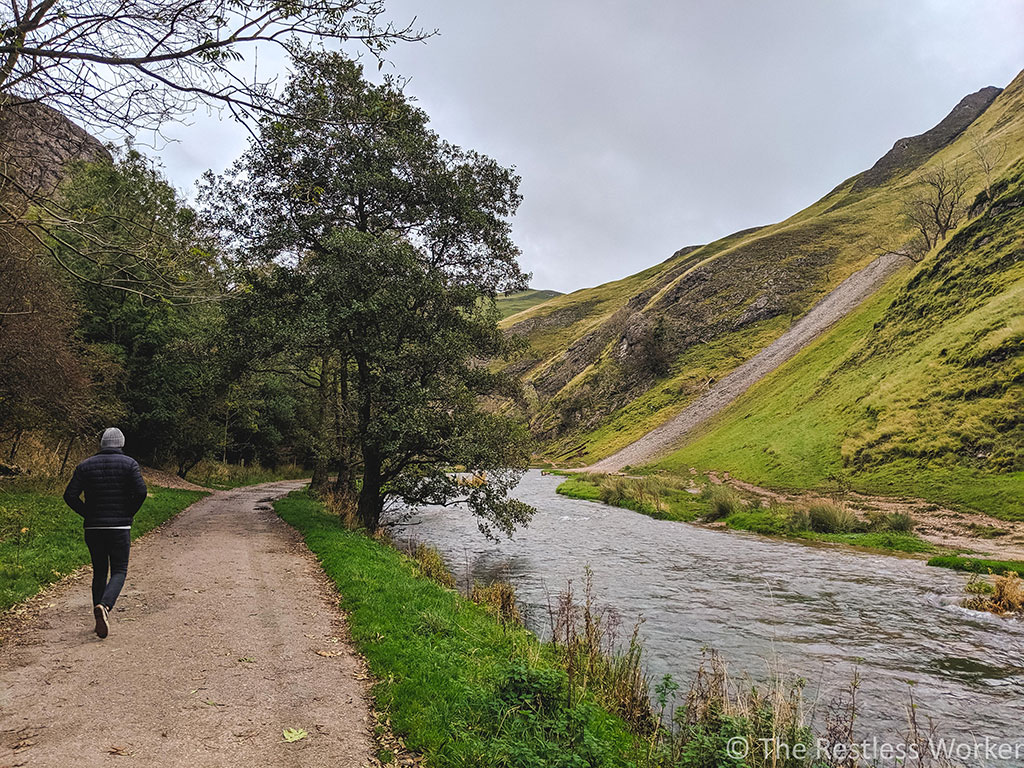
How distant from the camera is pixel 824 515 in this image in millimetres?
24906

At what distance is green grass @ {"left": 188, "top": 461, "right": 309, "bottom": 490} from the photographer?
1304 inches

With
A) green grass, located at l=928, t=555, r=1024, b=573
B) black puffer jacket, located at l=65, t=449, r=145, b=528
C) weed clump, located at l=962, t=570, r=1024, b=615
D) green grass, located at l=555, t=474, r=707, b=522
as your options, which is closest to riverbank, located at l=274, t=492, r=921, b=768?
black puffer jacket, located at l=65, t=449, r=145, b=528

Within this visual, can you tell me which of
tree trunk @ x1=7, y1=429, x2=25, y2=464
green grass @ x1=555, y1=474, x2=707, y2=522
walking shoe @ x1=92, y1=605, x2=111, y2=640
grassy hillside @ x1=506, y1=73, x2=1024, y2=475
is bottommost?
green grass @ x1=555, y1=474, x2=707, y2=522

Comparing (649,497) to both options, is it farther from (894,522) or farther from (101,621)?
(101,621)

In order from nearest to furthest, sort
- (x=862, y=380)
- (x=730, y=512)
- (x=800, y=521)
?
(x=800, y=521), (x=730, y=512), (x=862, y=380)

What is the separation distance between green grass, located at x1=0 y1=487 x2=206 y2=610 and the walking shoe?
6.54ft

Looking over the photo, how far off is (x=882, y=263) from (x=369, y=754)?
99755 millimetres

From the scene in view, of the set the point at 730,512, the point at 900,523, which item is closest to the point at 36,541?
the point at 730,512

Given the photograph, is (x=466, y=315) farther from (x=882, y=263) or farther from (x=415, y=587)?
(x=882, y=263)

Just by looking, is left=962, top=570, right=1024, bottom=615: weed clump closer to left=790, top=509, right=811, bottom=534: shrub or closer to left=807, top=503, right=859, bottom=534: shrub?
left=807, top=503, right=859, bottom=534: shrub

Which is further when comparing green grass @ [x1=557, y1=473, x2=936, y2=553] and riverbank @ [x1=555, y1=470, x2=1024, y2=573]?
green grass @ [x1=557, y1=473, x2=936, y2=553]

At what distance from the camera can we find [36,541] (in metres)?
11.3

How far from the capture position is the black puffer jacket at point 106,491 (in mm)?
7465

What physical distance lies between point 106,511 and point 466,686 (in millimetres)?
5627
